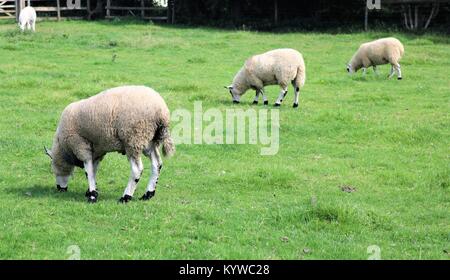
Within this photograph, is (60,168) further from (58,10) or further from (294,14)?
(294,14)

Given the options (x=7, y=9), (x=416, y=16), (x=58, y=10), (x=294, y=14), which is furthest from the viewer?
(x=7, y=9)

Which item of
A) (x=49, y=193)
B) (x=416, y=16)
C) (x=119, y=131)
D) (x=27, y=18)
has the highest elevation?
(x=416, y=16)

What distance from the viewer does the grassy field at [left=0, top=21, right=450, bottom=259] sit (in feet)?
26.3

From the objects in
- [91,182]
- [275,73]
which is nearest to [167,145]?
[91,182]

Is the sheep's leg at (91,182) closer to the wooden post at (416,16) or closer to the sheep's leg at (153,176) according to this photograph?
the sheep's leg at (153,176)

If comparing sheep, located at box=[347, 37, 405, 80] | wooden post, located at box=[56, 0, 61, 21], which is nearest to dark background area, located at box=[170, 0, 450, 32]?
wooden post, located at box=[56, 0, 61, 21]

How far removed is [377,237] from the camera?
331 inches

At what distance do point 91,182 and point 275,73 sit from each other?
795cm

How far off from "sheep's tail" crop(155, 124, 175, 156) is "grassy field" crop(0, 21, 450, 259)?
0.66m

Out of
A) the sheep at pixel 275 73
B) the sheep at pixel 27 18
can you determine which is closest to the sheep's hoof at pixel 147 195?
the sheep at pixel 275 73

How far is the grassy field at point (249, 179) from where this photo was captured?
8.03 meters

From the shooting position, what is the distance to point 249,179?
10727 mm

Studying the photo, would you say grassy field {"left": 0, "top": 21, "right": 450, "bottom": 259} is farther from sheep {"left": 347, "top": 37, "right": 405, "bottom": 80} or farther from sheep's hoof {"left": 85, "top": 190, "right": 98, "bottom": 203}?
sheep {"left": 347, "top": 37, "right": 405, "bottom": 80}
